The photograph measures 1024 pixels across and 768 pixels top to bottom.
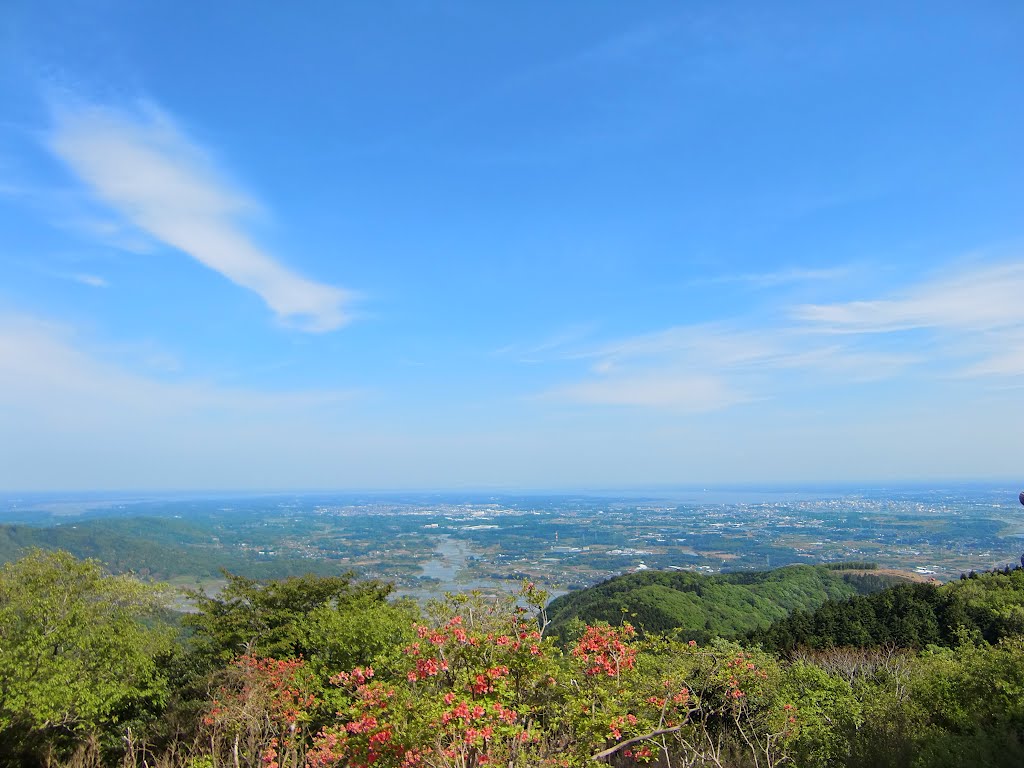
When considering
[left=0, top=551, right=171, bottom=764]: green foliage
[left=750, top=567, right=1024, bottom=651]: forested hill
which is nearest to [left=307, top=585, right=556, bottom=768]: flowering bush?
[left=0, top=551, right=171, bottom=764]: green foliage

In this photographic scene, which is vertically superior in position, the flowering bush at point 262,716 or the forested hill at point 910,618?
the flowering bush at point 262,716

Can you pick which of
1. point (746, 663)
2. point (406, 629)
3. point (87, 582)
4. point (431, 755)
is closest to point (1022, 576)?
point (746, 663)

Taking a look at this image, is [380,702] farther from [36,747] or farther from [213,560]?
[213,560]

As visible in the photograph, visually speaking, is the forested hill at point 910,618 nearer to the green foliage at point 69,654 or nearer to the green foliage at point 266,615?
the green foliage at point 266,615

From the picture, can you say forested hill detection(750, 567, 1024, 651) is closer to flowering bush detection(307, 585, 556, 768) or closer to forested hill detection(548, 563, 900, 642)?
forested hill detection(548, 563, 900, 642)

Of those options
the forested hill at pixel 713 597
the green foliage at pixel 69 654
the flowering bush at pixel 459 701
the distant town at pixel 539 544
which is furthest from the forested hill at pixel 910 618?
the distant town at pixel 539 544

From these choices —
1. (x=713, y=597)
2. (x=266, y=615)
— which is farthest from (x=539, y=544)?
(x=266, y=615)

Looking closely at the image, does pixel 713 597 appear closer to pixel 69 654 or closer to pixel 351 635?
pixel 351 635
